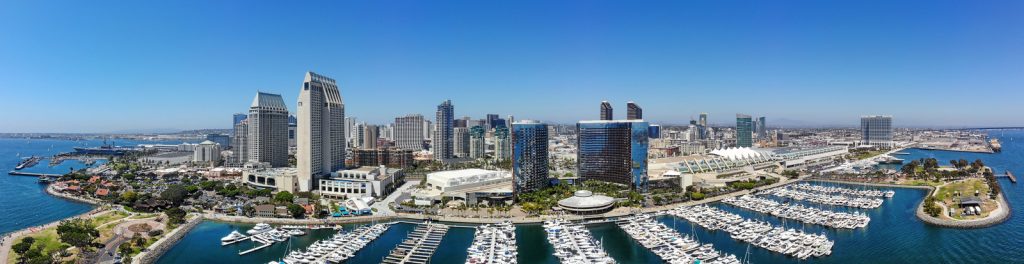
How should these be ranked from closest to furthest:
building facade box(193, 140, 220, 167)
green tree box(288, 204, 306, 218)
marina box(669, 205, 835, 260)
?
marina box(669, 205, 835, 260)
green tree box(288, 204, 306, 218)
building facade box(193, 140, 220, 167)

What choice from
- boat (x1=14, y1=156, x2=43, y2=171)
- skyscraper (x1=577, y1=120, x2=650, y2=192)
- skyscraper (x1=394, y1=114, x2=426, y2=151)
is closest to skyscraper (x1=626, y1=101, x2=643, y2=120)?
skyscraper (x1=577, y1=120, x2=650, y2=192)

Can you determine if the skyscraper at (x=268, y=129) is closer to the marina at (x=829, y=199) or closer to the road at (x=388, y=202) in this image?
the road at (x=388, y=202)

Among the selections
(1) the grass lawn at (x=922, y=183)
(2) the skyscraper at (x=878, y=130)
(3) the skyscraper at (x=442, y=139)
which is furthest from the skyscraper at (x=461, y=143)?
(2) the skyscraper at (x=878, y=130)

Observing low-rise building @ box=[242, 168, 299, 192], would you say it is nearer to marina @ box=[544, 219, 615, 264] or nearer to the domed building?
the domed building

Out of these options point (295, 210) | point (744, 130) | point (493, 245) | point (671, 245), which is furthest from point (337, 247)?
point (744, 130)

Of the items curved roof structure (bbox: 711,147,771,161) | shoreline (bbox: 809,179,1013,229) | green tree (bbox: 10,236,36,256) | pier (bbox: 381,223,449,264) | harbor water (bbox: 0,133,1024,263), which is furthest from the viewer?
curved roof structure (bbox: 711,147,771,161)

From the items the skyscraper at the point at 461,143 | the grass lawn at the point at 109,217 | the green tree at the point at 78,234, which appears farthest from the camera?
the skyscraper at the point at 461,143
